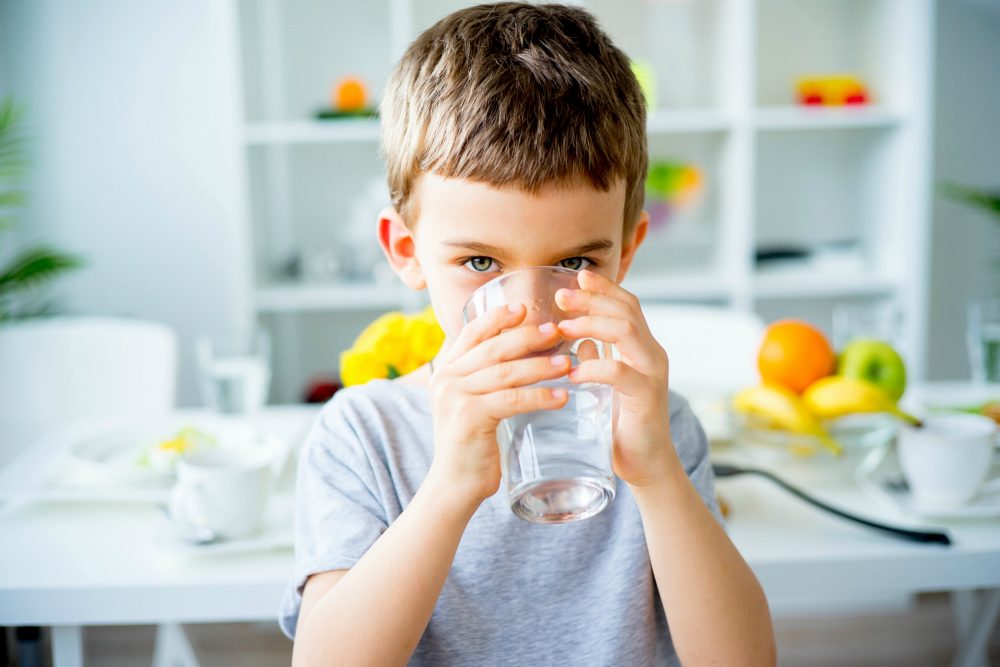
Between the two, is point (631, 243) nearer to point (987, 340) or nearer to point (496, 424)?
point (496, 424)

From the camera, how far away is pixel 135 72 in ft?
10.4

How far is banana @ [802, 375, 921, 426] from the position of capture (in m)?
1.21

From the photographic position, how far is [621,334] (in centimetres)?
65

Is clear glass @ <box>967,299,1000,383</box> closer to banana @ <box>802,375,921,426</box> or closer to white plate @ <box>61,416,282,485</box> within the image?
banana @ <box>802,375,921,426</box>

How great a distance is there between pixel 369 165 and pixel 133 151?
0.80m

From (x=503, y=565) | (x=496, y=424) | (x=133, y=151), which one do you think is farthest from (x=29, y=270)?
(x=496, y=424)

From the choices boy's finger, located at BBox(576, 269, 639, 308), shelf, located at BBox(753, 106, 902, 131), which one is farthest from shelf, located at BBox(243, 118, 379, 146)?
boy's finger, located at BBox(576, 269, 639, 308)

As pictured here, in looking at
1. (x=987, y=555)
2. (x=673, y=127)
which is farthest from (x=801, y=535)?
(x=673, y=127)

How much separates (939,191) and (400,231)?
117 inches

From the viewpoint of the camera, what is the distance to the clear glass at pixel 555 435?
0.65 meters

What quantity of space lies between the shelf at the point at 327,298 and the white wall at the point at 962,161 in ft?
6.39

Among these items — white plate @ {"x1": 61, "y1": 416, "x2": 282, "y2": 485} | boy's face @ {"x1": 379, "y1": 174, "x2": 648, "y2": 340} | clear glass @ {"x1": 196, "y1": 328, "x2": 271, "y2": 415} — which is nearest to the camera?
boy's face @ {"x1": 379, "y1": 174, "x2": 648, "y2": 340}

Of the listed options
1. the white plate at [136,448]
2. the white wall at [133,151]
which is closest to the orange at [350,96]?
the white wall at [133,151]

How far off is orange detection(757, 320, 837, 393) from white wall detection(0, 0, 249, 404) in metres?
2.13
